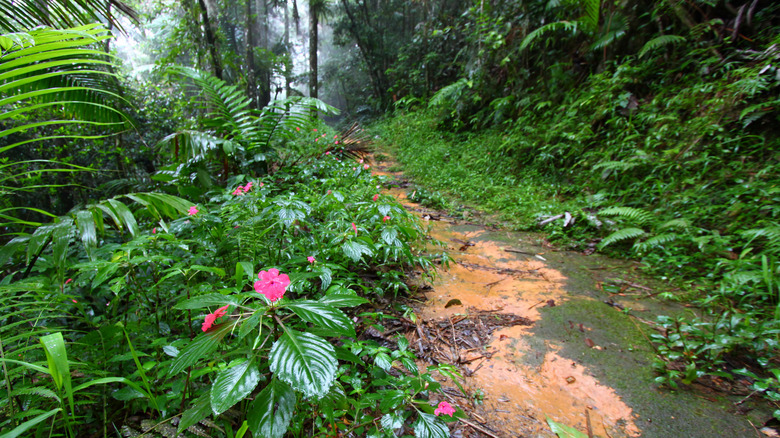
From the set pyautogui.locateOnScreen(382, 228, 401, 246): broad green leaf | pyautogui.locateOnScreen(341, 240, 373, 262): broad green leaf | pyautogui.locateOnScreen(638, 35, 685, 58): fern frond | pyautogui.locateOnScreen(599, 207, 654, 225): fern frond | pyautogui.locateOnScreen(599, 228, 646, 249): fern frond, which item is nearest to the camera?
pyautogui.locateOnScreen(341, 240, 373, 262): broad green leaf

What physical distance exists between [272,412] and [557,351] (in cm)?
161

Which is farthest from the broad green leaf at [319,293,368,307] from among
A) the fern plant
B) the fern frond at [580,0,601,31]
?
the fern frond at [580,0,601,31]

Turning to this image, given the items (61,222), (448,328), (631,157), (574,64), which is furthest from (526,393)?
(574,64)

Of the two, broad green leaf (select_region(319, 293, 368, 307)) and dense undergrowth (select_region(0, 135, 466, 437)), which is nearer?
dense undergrowth (select_region(0, 135, 466, 437))

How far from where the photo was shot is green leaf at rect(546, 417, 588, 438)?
47.3 inches

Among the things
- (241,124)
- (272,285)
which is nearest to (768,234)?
(272,285)

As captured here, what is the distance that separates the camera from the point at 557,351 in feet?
5.77

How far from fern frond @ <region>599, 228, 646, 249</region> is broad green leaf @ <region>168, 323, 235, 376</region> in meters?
3.26

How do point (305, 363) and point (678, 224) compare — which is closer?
point (305, 363)

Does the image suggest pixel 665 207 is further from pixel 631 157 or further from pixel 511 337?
pixel 511 337

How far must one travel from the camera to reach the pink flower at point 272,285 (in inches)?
32.9

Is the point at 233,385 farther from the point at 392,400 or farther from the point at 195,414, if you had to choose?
the point at 392,400

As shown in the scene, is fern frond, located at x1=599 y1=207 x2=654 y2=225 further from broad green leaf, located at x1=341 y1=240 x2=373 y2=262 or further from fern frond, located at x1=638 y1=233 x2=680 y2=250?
broad green leaf, located at x1=341 y1=240 x2=373 y2=262

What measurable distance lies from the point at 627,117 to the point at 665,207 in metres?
1.70
